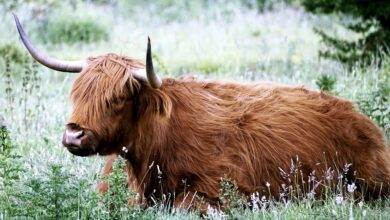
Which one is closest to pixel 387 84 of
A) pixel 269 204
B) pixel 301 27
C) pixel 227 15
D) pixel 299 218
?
pixel 269 204

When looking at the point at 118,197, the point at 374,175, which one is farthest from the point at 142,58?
the point at 118,197

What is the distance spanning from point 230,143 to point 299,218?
4.29ft

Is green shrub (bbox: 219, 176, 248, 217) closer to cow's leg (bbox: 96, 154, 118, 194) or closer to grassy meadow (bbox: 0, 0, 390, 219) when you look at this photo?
grassy meadow (bbox: 0, 0, 390, 219)

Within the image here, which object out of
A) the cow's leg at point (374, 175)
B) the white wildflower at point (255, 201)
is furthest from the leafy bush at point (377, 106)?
the white wildflower at point (255, 201)

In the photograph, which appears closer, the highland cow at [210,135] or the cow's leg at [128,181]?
the highland cow at [210,135]

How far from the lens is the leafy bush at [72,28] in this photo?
600 inches

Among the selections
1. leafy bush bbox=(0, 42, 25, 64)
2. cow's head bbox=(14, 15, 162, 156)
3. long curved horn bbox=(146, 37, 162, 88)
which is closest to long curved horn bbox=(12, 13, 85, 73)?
cow's head bbox=(14, 15, 162, 156)

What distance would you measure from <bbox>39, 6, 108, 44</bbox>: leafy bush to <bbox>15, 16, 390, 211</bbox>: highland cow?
29.0ft

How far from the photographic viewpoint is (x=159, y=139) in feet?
20.5

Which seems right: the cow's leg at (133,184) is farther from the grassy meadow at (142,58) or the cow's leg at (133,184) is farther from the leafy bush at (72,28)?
the leafy bush at (72,28)

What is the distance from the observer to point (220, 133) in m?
6.39

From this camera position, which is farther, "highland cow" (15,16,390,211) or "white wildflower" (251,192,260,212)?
"highland cow" (15,16,390,211)

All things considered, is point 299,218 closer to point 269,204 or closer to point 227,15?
point 269,204

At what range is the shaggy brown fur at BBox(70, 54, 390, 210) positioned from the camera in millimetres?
6094
